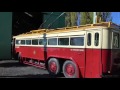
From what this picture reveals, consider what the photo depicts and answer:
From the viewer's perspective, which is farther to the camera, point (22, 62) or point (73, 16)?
point (73, 16)

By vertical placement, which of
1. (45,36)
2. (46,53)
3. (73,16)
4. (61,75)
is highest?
(73,16)

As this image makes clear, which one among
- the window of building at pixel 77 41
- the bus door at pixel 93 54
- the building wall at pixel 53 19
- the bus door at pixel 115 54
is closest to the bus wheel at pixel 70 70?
the bus door at pixel 93 54

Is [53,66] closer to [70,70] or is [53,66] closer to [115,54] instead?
[70,70]

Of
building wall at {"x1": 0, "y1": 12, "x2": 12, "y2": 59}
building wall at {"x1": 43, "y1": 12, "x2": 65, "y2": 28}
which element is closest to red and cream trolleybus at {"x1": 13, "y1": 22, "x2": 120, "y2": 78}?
building wall at {"x1": 0, "y1": 12, "x2": 12, "y2": 59}

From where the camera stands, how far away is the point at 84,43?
8.49m

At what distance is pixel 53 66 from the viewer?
1020cm

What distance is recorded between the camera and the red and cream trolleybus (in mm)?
8000

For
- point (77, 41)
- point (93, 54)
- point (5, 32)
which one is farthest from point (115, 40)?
point (5, 32)

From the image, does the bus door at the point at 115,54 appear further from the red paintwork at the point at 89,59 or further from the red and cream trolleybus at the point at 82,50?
the red paintwork at the point at 89,59

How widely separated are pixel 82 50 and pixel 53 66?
2.13 meters

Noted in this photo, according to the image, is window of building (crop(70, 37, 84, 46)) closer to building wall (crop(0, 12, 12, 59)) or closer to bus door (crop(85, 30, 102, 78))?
bus door (crop(85, 30, 102, 78))
